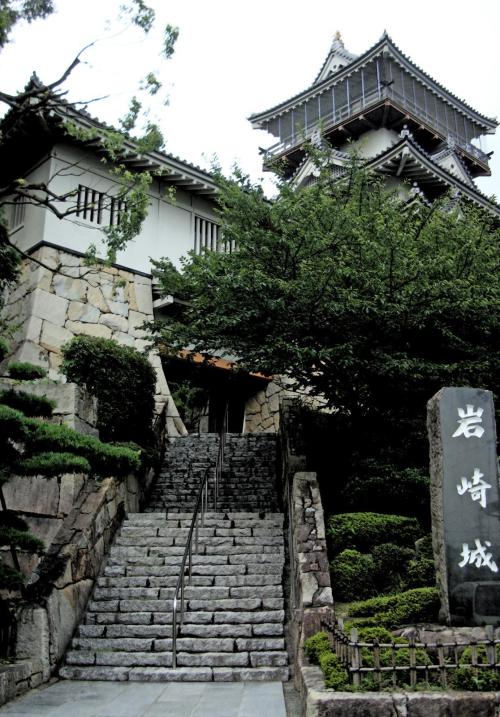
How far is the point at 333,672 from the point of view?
17.7 ft

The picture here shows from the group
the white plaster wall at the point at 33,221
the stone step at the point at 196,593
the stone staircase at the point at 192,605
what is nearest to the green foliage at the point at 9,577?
the stone staircase at the point at 192,605

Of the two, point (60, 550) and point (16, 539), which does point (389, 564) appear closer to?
point (60, 550)

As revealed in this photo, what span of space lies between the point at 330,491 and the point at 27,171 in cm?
1166

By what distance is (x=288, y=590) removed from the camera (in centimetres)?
901

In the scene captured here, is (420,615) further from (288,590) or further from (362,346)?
(362,346)

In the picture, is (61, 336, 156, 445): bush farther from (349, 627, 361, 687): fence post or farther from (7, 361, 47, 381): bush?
(349, 627, 361, 687): fence post

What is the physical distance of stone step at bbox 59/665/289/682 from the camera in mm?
7328

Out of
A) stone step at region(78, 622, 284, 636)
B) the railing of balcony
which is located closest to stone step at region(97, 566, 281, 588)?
stone step at region(78, 622, 284, 636)

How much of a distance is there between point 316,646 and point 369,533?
2.94 meters

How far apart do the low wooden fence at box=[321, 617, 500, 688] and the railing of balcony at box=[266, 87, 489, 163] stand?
2267 centimetres

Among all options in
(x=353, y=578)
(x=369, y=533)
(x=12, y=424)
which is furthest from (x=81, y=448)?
(x=369, y=533)

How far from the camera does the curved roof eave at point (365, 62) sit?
26109 millimetres

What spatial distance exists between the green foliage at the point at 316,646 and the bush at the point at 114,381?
6.42 meters

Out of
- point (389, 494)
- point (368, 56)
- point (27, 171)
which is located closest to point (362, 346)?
point (389, 494)
